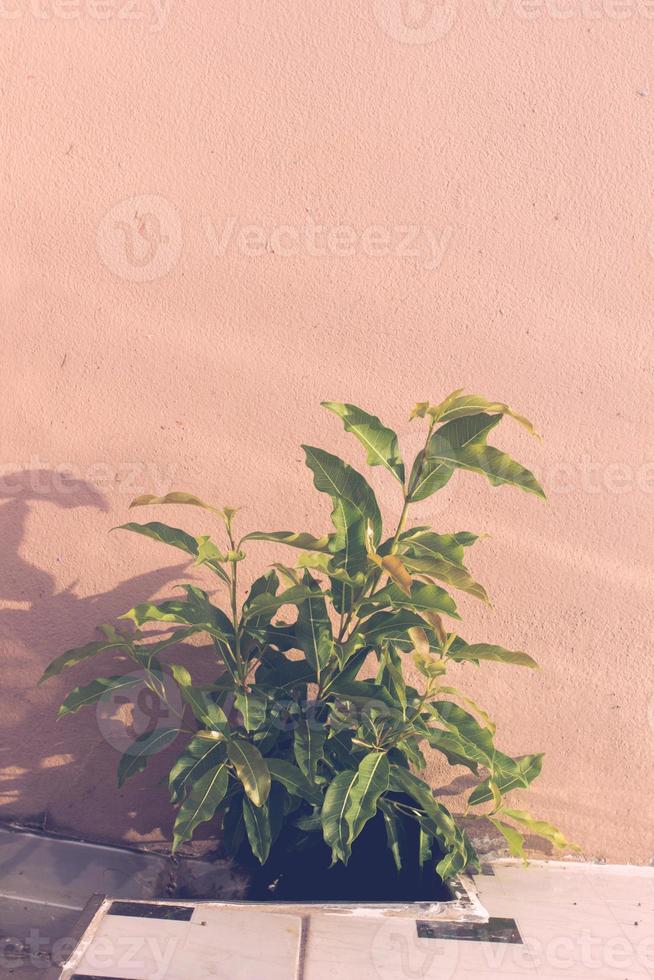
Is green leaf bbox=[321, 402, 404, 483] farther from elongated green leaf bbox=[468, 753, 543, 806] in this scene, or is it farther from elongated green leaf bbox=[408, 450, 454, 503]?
elongated green leaf bbox=[468, 753, 543, 806]

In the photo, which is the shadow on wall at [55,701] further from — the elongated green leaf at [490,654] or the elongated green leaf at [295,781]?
the elongated green leaf at [490,654]

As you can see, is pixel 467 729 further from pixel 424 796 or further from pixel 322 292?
pixel 322 292

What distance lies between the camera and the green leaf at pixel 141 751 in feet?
5.36

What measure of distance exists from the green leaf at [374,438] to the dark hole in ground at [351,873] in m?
0.70

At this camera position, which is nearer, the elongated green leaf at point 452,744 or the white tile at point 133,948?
the white tile at point 133,948

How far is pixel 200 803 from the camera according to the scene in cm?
146

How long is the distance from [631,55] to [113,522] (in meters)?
1.52

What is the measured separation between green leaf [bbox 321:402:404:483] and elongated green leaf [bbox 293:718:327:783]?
49cm

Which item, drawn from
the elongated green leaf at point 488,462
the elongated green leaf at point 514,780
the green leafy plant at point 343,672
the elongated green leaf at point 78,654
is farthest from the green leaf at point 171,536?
the elongated green leaf at point 514,780

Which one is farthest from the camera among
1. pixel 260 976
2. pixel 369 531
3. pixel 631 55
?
pixel 631 55

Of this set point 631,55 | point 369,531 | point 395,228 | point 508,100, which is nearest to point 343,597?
point 369,531

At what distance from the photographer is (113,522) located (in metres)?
1.86

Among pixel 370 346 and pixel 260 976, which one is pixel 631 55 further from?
pixel 260 976

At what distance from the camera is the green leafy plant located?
143 cm
